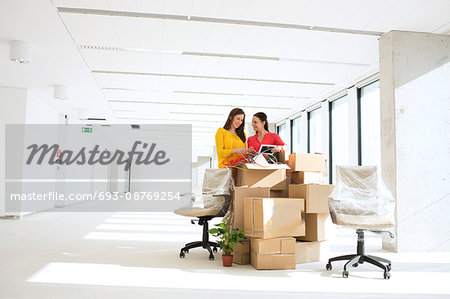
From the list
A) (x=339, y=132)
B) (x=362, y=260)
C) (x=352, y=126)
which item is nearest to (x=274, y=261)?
(x=362, y=260)

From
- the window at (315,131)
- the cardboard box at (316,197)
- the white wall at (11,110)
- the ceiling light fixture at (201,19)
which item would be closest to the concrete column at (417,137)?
the ceiling light fixture at (201,19)

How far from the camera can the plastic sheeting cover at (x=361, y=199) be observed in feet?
10.4

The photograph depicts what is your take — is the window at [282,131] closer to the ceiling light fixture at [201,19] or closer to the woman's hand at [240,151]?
the ceiling light fixture at [201,19]

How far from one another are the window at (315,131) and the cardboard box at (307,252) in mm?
5376

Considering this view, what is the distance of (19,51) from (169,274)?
12.1 ft

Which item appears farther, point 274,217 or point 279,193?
point 279,193

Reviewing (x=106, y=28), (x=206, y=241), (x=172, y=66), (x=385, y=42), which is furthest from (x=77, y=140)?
(x=385, y=42)

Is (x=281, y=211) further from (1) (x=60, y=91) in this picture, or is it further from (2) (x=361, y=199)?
(1) (x=60, y=91)

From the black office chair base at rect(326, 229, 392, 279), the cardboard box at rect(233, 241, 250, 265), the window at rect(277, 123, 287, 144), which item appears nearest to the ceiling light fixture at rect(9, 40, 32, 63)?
the cardboard box at rect(233, 241, 250, 265)

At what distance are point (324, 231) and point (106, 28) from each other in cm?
339

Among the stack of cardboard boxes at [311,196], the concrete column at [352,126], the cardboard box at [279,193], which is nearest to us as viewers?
the stack of cardboard boxes at [311,196]

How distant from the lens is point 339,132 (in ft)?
26.4

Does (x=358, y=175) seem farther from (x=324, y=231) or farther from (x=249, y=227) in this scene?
(x=249, y=227)

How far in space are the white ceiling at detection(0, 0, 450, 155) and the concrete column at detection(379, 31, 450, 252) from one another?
1.04 ft
